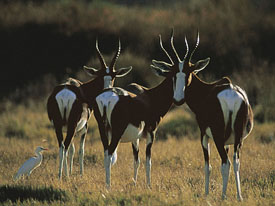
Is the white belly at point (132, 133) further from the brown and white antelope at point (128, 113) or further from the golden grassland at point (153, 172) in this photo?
the golden grassland at point (153, 172)

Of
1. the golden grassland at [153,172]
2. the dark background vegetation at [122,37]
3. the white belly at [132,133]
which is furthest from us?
the dark background vegetation at [122,37]

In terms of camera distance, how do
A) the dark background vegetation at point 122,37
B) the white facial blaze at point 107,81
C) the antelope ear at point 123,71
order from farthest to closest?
the dark background vegetation at point 122,37
the antelope ear at point 123,71
the white facial blaze at point 107,81

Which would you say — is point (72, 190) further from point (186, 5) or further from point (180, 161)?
point (186, 5)

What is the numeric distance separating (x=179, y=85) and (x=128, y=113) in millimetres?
976

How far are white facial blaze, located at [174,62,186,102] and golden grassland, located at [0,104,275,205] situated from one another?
150cm

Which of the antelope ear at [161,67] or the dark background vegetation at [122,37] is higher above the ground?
the dark background vegetation at [122,37]

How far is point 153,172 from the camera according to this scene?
36.5 feet

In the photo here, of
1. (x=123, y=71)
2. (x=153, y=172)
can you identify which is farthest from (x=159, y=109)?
(x=153, y=172)

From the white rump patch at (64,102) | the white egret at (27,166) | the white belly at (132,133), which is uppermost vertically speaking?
the white rump patch at (64,102)

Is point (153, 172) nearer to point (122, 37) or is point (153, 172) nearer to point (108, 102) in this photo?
point (108, 102)

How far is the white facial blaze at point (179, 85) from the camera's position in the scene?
8133mm

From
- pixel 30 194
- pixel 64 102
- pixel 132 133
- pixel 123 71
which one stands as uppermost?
pixel 123 71

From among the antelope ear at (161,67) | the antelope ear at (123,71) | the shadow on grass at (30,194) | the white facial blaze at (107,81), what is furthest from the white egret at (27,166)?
the antelope ear at (161,67)

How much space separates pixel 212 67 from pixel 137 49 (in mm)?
3655
